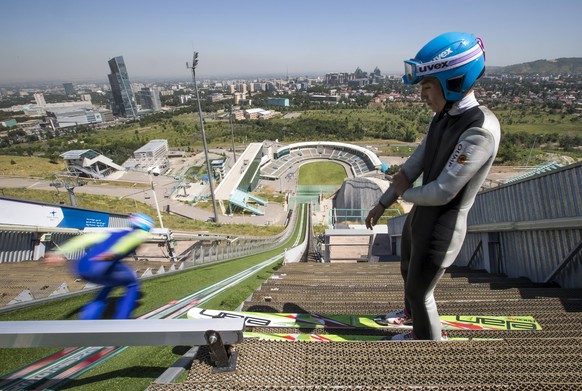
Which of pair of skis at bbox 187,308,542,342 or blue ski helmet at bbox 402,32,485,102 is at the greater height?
blue ski helmet at bbox 402,32,485,102

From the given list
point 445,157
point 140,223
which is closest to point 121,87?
point 140,223

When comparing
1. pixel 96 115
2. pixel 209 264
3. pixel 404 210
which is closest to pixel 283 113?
pixel 96 115

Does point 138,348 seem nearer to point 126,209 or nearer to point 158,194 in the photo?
point 126,209

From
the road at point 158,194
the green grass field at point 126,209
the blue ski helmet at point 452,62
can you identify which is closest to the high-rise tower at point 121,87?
the road at point 158,194

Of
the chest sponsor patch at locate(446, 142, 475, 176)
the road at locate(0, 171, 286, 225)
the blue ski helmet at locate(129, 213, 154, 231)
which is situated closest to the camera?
the chest sponsor patch at locate(446, 142, 475, 176)

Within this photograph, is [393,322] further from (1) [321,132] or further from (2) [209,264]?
(1) [321,132]

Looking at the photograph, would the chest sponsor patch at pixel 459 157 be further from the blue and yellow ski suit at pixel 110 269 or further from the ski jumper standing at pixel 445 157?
the blue and yellow ski suit at pixel 110 269

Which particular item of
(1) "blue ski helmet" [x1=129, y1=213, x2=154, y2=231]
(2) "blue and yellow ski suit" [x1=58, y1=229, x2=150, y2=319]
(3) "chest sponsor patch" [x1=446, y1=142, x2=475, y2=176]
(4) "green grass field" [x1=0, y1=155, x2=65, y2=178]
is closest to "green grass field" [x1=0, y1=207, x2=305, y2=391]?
(2) "blue and yellow ski suit" [x1=58, y1=229, x2=150, y2=319]

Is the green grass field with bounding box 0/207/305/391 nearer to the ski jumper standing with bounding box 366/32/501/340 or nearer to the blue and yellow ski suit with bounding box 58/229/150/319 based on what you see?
the blue and yellow ski suit with bounding box 58/229/150/319
